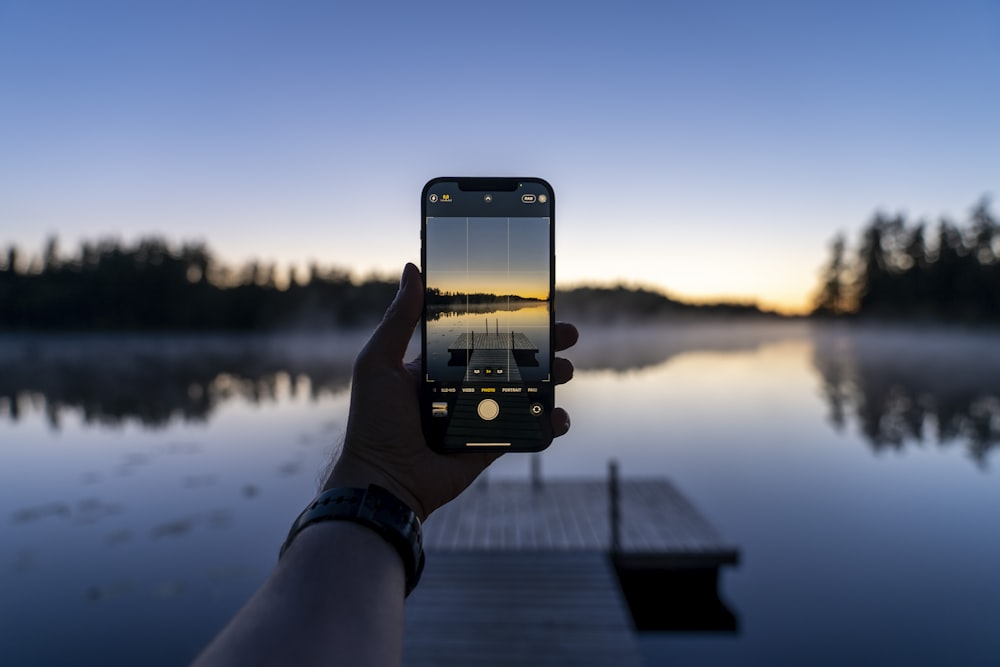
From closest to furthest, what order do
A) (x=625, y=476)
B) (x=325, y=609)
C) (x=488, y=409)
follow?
(x=325, y=609)
(x=488, y=409)
(x=625, y=476)

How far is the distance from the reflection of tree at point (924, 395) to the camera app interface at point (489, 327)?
25060 millimetres

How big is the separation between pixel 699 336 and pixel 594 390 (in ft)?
281

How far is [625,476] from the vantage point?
48.5ft

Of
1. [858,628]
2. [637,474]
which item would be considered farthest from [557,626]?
[637,474]

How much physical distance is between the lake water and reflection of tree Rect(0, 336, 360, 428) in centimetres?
45

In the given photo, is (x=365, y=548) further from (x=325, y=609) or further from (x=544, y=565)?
(x=544, y=565)

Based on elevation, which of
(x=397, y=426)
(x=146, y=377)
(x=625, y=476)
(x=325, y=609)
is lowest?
(x=146, y=377)

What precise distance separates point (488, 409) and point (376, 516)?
51 cm

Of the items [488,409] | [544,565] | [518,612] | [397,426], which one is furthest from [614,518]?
[397,426]

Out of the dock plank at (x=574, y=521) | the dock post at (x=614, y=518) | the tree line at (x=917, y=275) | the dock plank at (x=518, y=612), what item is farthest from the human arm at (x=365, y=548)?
the tree line at (x=917, y=275)

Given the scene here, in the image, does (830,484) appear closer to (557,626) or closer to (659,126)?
(659,126)

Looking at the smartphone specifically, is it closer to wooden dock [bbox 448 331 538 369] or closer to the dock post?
wooden dock [bbox 448 331 538 369]

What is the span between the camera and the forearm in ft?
2.56

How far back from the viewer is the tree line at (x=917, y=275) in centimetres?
3347
